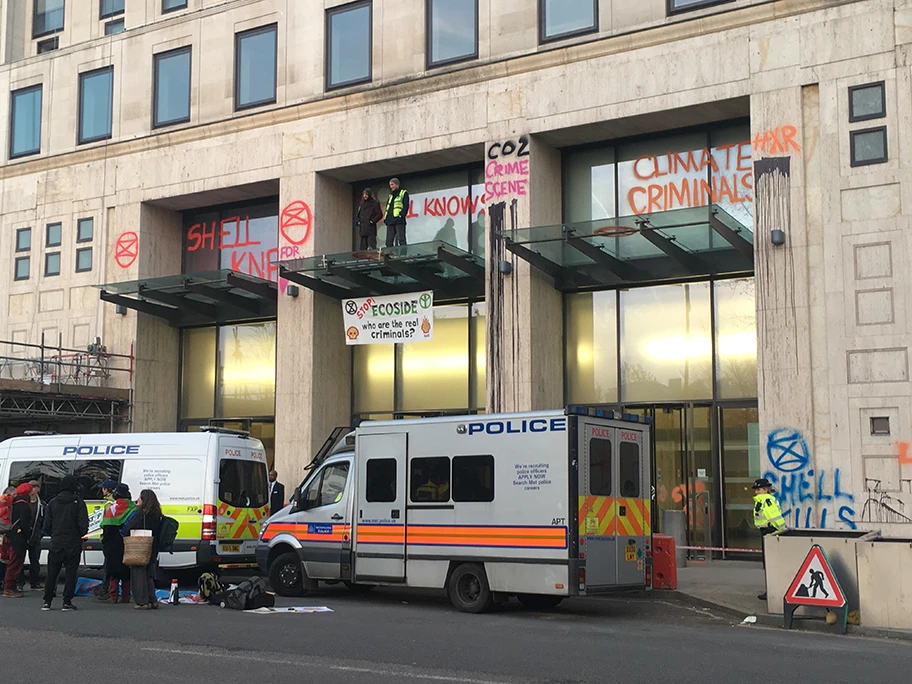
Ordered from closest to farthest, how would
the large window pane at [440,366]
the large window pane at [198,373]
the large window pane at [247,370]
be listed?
the large window pane at [440,366] → the large window pane at [247,370] → the large window pane at [198,373]

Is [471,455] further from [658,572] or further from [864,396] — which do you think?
[864,396]

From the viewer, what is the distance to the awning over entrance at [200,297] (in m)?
23.6

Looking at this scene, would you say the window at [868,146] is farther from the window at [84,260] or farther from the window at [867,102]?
the window at [84,260]

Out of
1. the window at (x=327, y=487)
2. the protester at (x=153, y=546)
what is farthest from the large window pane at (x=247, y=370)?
the protester at (x=153, y=546)

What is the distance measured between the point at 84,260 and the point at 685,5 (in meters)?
15.6

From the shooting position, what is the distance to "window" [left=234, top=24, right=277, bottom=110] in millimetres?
24891

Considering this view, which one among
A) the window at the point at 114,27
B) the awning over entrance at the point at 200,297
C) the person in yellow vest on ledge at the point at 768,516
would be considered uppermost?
the window at the point at 114,27

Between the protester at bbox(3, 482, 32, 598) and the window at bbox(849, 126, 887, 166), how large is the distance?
13.8 metres

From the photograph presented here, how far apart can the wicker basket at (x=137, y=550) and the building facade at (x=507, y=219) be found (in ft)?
28.5

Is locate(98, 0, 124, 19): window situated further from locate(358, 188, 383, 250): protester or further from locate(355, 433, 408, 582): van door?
locate(355, 433, 408, 582): van door

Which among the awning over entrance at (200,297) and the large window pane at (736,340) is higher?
the awning over entrance at (200,297)

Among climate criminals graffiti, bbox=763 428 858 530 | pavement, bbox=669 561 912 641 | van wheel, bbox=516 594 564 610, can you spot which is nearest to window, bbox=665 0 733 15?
climate criminals graffiti, bbox=763 428 858 530

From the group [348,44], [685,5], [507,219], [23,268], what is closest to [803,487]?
[507,219]

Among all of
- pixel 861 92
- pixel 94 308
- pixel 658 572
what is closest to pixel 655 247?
pixel 861 92
